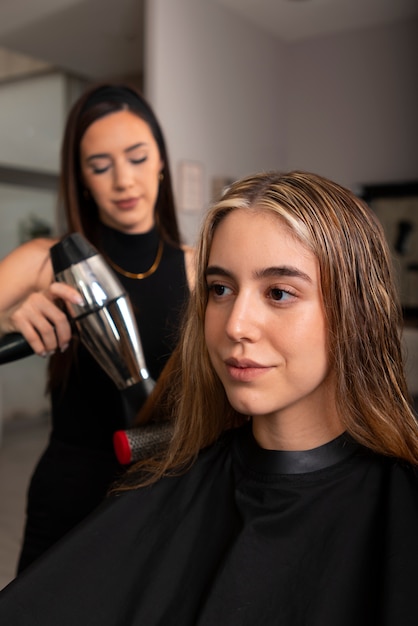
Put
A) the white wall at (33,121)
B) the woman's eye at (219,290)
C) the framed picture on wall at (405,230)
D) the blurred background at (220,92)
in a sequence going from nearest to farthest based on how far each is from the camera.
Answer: the woman's eye at (219,290) → the blurred background at (220,92) → the framed picture on wall at (405,230) → the white wall at (33,121)

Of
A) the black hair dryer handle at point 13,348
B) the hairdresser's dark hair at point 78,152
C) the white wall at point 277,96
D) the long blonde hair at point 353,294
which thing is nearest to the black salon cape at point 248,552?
the long blonde hair at point 353,294

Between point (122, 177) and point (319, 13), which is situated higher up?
point (319, 13)

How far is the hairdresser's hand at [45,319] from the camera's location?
4.34 feet

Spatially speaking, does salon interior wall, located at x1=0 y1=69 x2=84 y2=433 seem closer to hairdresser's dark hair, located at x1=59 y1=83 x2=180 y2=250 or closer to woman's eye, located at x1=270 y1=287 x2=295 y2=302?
hairdresser's dark hair, located at x1=59 y1=83 x2=180 y2=250

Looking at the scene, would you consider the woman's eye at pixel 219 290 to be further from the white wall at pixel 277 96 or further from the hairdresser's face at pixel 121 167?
the white wall at pixel 277 96

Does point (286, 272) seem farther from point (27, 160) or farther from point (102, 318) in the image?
point (27, 160)

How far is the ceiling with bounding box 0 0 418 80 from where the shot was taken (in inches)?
185

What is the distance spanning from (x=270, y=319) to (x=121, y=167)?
2.28 ft

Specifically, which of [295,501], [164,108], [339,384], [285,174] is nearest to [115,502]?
[295,501]

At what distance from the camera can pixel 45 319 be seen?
1.33 m

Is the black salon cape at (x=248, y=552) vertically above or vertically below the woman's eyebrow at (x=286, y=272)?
below

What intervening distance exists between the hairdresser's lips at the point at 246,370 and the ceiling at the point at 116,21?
4.06m

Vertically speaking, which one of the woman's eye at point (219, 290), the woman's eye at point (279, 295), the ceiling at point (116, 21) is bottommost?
the woman's eye at point (219, 290)

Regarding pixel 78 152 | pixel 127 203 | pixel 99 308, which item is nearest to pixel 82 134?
pixel 78 152
